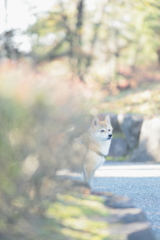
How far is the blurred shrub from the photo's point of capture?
3.86 m

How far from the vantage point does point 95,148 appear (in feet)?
23.0

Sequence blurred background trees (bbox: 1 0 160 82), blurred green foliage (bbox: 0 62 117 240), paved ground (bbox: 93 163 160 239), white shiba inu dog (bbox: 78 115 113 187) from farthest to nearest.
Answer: blurred background trees (bbox: 1 0 160 82) → paved ground (bbox: 93 163 160 239) → white shiba inu dog (bbox: 78 115 113 187) → blurred green foliage (bbox: 0 62 117 240)

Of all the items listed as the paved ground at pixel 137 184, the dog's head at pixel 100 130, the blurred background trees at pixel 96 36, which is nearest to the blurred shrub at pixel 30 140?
the paved ground at pixel 137 184

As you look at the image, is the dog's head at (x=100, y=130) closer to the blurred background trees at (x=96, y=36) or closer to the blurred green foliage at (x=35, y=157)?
the blurred green foliage at (x=35, y=157)

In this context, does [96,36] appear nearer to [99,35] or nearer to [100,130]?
[99,35]

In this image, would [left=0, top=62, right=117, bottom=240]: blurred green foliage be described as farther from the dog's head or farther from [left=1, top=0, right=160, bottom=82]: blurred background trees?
[left=1, top=0, right=160, bottom=82]: blurred background trees

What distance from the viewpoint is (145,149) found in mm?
15492

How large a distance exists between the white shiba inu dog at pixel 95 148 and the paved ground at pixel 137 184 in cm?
95

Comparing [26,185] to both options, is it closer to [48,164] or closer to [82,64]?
[48,164]

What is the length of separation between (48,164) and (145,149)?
11.6 metres

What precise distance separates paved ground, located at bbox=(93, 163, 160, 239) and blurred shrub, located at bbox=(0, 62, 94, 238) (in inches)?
62.8

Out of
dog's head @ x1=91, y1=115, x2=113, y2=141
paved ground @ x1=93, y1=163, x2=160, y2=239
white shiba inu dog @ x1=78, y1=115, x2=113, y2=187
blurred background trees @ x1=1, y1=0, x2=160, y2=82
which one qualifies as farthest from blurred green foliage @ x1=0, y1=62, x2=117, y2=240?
blurred background trees @ x1=1, y1=0, x2=160, y2=82

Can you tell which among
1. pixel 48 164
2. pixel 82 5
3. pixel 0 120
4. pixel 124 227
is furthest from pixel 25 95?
pixel 82 5

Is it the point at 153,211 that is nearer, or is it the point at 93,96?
the point at 93,96
